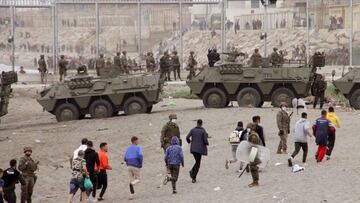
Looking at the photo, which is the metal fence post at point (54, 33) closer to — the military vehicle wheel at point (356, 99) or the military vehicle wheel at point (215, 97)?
the military vehicle wheel at point (215, 97)

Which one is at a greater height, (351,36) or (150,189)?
(351,36)

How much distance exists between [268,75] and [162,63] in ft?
32.2

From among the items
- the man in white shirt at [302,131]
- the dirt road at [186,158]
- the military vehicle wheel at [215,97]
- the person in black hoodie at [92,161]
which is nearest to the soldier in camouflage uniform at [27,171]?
the person in black hoodie at [92,161]

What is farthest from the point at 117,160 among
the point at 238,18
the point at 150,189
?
the point at 238,18

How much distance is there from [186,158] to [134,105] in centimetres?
908

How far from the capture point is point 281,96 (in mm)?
32906

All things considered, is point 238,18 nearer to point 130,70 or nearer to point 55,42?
point 55,42

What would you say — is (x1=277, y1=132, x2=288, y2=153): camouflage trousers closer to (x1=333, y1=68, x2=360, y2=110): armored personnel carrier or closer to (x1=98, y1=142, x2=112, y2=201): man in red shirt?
(x1=98, y1=142, x2=112, y2=201): man in red shirt

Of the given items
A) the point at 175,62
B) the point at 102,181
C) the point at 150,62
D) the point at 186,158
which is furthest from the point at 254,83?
the point at 102,181

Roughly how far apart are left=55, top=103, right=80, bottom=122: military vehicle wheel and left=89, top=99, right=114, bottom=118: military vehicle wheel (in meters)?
0.59

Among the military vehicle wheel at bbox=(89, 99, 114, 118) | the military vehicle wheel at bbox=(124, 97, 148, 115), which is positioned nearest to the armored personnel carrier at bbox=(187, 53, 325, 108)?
the military vehicle wheel at bbox=(124, 97, 148, 115)

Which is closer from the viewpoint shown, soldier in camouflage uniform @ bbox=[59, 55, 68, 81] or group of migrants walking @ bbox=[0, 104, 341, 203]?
group of migrants walking @ bbox=[0, 104, 341, 203]

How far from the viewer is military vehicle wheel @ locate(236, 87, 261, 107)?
3319 cm

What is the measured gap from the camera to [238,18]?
52812 mm
